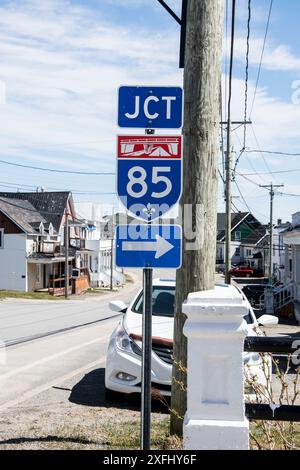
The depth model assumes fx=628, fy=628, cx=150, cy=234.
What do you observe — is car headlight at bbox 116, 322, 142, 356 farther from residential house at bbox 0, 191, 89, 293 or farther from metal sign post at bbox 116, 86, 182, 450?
residential house at bbox 0, 191, 89, 293

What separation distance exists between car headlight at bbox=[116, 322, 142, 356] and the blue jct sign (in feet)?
12.9

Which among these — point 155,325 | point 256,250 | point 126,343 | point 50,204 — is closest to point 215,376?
point 126,343

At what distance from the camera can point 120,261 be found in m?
4.46

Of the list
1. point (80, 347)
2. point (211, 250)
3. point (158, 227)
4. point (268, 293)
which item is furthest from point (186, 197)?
point (268, 293)

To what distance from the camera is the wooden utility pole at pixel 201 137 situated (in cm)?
557

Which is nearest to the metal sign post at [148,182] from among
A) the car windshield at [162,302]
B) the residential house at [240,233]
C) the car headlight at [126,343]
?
the car headlight at [126,343]

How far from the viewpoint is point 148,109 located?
4543mm

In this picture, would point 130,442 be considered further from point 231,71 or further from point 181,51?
point 231,71

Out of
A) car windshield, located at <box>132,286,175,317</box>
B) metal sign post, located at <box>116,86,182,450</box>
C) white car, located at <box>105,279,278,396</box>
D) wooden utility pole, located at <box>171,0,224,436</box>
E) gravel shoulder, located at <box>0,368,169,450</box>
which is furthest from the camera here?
car windshield, located at <box>132,286,175,317</box>

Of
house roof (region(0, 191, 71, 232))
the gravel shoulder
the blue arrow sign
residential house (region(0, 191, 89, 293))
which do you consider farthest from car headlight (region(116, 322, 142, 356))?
house roof (region(0, 191, 71, 232))

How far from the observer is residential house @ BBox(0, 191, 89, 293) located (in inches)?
1905

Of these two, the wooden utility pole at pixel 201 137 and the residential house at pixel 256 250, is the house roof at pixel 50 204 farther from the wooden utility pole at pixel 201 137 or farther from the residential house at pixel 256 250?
the wooden utility pole at pixel 201 137

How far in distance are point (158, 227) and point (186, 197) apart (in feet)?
4.07

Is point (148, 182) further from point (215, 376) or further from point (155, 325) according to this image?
point (155, 325)
